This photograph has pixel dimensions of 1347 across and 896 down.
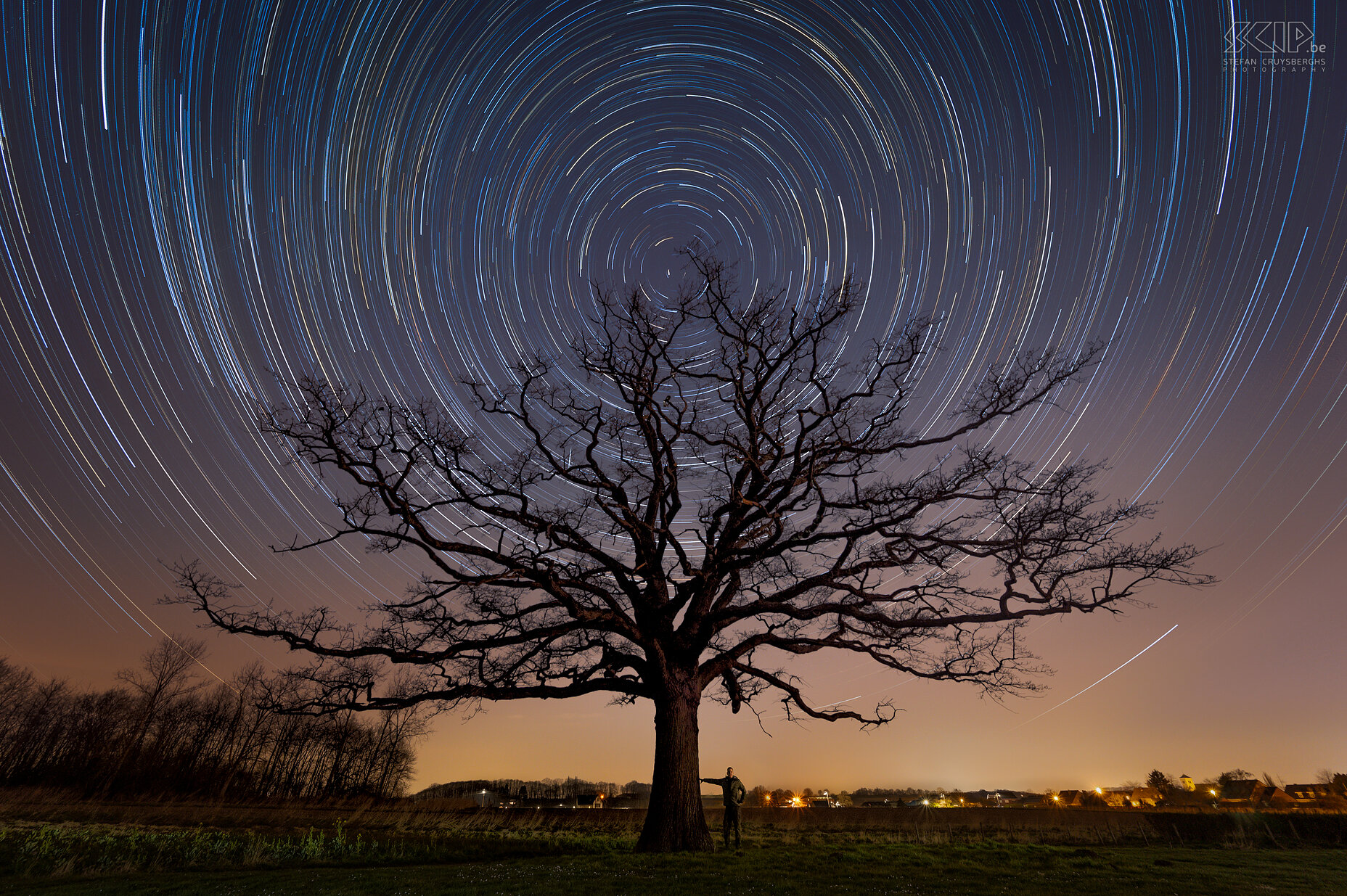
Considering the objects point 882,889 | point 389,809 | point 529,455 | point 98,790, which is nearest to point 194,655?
point 98,790

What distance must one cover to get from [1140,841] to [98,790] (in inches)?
2419

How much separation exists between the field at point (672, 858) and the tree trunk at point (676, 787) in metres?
0.87

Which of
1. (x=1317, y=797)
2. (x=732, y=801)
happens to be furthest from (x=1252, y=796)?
(x=732, y=801)

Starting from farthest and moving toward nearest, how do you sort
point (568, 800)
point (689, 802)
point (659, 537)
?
1. point (568, 800)
2. point (659, 537)
3. point (689, 802)

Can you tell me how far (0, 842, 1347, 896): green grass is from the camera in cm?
803

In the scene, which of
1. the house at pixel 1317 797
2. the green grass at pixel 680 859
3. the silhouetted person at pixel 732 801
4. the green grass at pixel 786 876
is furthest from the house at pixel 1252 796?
the silhouetted person at pixel 732 801

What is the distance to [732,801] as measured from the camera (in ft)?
42.3

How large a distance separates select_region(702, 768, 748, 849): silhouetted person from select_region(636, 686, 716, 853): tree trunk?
0.65 meters

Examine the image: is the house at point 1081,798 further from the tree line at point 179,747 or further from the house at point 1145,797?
the tree line at point 179,747

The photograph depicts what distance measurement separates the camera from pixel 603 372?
1487 cm

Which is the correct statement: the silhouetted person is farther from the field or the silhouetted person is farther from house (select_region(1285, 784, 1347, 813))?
house (select_region(1285, 784, 1347, 813))

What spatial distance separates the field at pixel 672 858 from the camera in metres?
8.40

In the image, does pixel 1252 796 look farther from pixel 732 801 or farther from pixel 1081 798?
pixel 732 801

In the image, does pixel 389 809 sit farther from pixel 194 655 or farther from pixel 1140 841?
pixel 194 655
